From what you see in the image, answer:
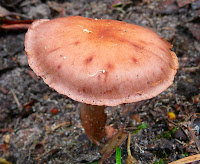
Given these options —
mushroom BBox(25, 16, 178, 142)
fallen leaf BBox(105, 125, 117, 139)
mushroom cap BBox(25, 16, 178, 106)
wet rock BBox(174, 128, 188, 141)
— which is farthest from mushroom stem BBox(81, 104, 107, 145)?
wet rock BBox(174, 128, 188, 141)

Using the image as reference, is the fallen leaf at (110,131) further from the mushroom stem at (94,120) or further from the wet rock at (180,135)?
the wet rock at (180,135)

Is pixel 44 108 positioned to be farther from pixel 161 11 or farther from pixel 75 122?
pixel 161 11

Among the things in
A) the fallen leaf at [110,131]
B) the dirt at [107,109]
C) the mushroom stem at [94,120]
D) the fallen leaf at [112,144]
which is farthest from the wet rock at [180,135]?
the mushroom stem at [94,120]

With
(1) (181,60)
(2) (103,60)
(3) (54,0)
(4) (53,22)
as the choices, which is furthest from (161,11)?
(2) (103,60)

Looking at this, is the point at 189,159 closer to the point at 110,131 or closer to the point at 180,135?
the point at 180,135

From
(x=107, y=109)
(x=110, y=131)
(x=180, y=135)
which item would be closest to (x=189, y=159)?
(x=180, y=135)

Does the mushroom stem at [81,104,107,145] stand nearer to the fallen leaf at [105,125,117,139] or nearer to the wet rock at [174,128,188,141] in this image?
the fallen leaf at [105,125,117,139]
